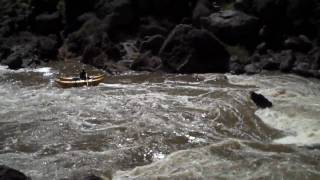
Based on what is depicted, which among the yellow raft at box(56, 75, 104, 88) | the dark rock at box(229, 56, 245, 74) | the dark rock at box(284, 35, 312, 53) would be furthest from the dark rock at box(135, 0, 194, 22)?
the yellow raft at box(56, 75, 104, 88)

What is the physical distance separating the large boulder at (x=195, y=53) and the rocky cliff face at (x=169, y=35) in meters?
0.05

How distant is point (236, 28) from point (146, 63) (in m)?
5.28

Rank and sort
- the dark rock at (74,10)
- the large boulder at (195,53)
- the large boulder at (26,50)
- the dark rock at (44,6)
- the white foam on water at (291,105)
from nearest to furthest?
the white foam on water at (291,105), the large boulder at (195,53), the large boulder at (26,50), the dark rock at (74,10), the dark rock at (44,6)

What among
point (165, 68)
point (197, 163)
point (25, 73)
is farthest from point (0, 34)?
point (197, 163)

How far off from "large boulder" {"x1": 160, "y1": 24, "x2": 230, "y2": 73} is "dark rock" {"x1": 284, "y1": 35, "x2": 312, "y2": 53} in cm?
315

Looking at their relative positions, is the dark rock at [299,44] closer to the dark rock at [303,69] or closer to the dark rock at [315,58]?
the dark rock at [315,58]

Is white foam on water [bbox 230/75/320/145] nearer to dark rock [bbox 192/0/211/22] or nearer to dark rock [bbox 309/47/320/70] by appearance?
dark rock [bbox 309/47/320/70]

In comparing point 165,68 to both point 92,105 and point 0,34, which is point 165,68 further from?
point 0,34

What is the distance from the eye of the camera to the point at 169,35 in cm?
2602

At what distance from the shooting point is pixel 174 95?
19.6 m

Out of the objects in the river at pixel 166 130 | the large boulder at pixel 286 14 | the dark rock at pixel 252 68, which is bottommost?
the river at pixel 166 130

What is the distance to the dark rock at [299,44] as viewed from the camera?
80.5 ft

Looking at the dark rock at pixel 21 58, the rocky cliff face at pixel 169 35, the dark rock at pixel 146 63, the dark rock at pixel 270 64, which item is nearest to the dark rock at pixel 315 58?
the rocky cliff face at pixel 169 35

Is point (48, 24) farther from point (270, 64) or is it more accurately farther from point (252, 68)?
point (270, 64)
